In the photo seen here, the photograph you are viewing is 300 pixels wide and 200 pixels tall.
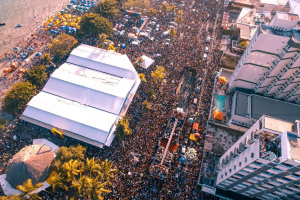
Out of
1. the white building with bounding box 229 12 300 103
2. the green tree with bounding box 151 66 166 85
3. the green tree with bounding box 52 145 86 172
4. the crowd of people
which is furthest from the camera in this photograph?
the green tree with bounding box 151 66 166 85

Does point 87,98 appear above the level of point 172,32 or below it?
below

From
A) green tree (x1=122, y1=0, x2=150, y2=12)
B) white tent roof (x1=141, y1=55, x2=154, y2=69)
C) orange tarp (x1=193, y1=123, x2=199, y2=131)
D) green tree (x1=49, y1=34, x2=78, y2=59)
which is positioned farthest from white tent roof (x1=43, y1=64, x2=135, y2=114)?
green tree (x1=122, y1=0, x2=150, y2=12)

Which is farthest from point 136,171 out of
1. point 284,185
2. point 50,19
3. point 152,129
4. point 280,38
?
point 50,19


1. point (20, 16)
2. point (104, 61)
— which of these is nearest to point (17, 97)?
point (104, 61)

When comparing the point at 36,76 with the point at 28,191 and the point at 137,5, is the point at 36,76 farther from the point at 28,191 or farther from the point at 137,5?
the point at 137,5

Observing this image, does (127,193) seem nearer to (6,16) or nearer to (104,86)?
(104,86)

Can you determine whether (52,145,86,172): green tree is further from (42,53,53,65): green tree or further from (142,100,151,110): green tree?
(42,53,53,65): green tree
